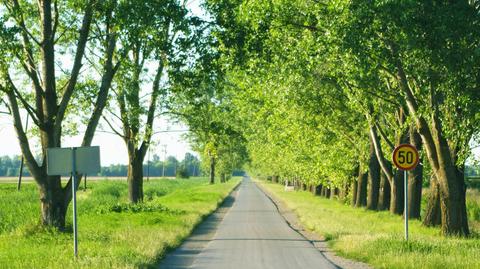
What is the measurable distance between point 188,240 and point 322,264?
6198 millimetres

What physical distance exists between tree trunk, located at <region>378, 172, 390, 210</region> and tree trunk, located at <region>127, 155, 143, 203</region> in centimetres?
1118

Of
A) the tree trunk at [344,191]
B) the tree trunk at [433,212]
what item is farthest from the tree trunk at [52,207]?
the tree trunk at [344,191]

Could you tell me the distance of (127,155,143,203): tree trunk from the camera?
29.5m

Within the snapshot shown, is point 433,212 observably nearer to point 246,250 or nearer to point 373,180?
point 246,250

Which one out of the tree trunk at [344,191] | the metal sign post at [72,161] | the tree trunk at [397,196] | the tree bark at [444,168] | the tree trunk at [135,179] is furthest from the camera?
the tree trunk at [344,191]

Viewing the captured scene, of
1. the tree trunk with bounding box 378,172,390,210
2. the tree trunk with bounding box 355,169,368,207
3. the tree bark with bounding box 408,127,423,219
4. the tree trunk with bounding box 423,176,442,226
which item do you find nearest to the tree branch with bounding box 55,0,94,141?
the tree trunk with bounding box 423,176,442,226

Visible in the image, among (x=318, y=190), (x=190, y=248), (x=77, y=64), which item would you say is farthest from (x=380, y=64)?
(x=318, y=190)

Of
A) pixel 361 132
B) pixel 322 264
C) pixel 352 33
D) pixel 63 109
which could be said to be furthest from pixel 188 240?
pixel 361 132

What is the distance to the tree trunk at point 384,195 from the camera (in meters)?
30.1

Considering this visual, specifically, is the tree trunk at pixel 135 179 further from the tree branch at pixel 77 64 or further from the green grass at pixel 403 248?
the tree branch at pixel 77 64

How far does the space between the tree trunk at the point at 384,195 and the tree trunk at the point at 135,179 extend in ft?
36.7

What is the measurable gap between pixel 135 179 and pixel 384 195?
460 inches

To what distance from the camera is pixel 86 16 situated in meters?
17.1

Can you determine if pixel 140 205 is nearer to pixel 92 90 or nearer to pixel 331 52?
pixel 92 90
